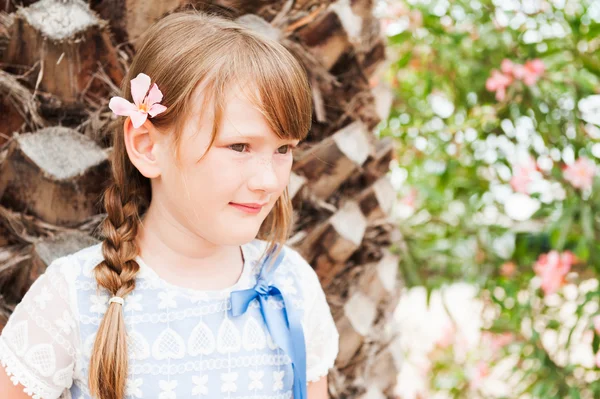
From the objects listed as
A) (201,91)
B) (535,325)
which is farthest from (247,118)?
(535,325)

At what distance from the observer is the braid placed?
0.99 m

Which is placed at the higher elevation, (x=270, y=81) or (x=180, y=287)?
(x=270, y=81)

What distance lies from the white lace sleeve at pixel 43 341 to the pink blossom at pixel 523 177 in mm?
1197

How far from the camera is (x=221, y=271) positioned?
1.15 meters

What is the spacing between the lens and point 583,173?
1742 mm

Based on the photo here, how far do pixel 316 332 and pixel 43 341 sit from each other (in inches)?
17.3

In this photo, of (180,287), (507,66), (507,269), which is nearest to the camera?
(180,287)

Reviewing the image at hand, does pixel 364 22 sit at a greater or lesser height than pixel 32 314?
greater

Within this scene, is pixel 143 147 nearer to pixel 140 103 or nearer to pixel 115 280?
pixel 140 103

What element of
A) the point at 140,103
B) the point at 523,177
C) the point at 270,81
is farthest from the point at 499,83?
the point at 140,103

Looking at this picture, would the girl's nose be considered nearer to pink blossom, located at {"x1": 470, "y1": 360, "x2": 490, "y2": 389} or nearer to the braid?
the braid

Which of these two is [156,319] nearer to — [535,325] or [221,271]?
[221,271]

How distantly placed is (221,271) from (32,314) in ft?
0.94

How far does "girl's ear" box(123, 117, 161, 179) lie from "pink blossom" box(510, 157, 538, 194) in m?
1.09
